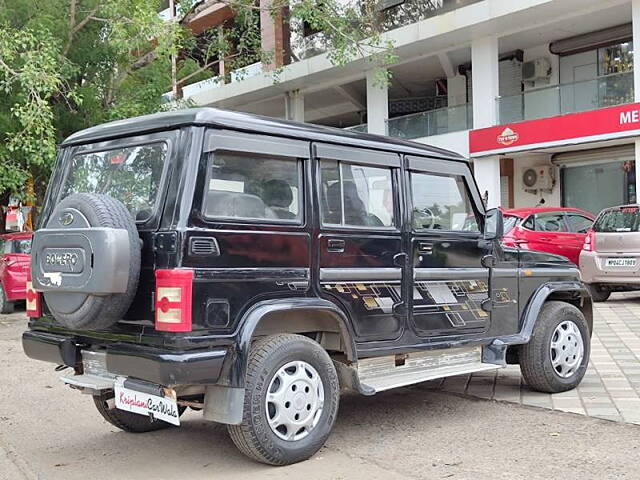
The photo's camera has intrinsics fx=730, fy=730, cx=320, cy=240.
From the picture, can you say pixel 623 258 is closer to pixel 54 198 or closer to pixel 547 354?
pixel 547 354

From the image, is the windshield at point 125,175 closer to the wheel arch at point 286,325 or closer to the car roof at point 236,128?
the car roof at point 236,128

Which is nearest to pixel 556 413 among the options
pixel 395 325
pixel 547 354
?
pixel 547 354

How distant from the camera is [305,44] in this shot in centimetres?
2336

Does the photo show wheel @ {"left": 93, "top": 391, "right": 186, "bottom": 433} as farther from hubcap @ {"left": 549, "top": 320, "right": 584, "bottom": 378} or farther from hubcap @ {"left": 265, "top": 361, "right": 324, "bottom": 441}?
hubcap @ {"left": 549, "top": 320, "right": 584, "bottom": 378}

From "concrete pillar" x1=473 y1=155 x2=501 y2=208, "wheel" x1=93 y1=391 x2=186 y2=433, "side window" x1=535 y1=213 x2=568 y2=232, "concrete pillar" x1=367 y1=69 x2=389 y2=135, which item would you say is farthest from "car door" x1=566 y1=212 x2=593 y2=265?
"wheel" x1=93 y1=391 x2=186 y2=433

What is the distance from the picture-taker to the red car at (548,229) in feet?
40.6

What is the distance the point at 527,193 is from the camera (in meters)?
20.5

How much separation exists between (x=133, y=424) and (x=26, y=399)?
6.56ft

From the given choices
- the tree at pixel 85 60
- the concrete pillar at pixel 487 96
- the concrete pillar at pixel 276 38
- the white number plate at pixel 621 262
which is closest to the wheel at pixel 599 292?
the white number plate at pixel 621 262

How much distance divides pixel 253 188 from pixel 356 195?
2.86 feet

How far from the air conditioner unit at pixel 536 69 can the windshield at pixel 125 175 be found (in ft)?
58.1

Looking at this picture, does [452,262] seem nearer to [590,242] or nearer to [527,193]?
[590,242]

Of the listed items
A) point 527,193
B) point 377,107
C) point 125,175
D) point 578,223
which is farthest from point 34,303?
point 377,107

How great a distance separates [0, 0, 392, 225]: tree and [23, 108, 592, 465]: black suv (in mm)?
6936
